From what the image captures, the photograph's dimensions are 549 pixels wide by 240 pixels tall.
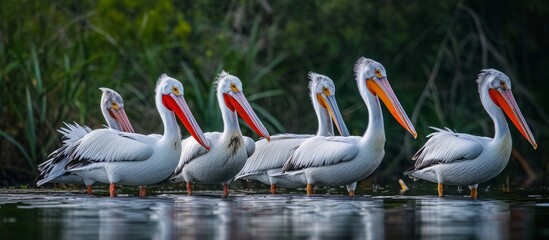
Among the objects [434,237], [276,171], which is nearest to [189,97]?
[276,171]

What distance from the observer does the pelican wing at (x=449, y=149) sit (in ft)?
37.3

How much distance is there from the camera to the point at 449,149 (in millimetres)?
11602

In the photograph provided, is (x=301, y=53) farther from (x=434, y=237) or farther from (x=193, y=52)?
(x=434, y=237)

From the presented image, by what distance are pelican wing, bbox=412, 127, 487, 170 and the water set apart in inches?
18.8

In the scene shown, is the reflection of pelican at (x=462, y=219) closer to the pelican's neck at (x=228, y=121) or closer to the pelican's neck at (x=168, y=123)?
the pelican's neck at (x=228, y=121)

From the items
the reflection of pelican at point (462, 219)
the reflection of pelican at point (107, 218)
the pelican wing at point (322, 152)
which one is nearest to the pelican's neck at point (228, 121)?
the pelican wing at point (322, 152)

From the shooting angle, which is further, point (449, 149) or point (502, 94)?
point (502, 94)

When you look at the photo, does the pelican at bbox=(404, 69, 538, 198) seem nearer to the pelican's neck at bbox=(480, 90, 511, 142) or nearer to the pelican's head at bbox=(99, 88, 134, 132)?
the pelican's neck at bbox=(480, 90, 511, 142)

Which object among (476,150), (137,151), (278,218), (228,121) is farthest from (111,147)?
(476,150)

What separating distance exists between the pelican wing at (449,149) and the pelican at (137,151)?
2163 mm

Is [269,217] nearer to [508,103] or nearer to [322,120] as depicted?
[508,103]

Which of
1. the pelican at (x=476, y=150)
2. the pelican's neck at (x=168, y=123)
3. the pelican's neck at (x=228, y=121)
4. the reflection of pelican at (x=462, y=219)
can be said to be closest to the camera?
the reflection of pelican at (x=462, y=219)

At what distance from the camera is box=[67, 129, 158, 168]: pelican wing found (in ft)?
36.4

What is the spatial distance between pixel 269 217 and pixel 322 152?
301 centimetres
